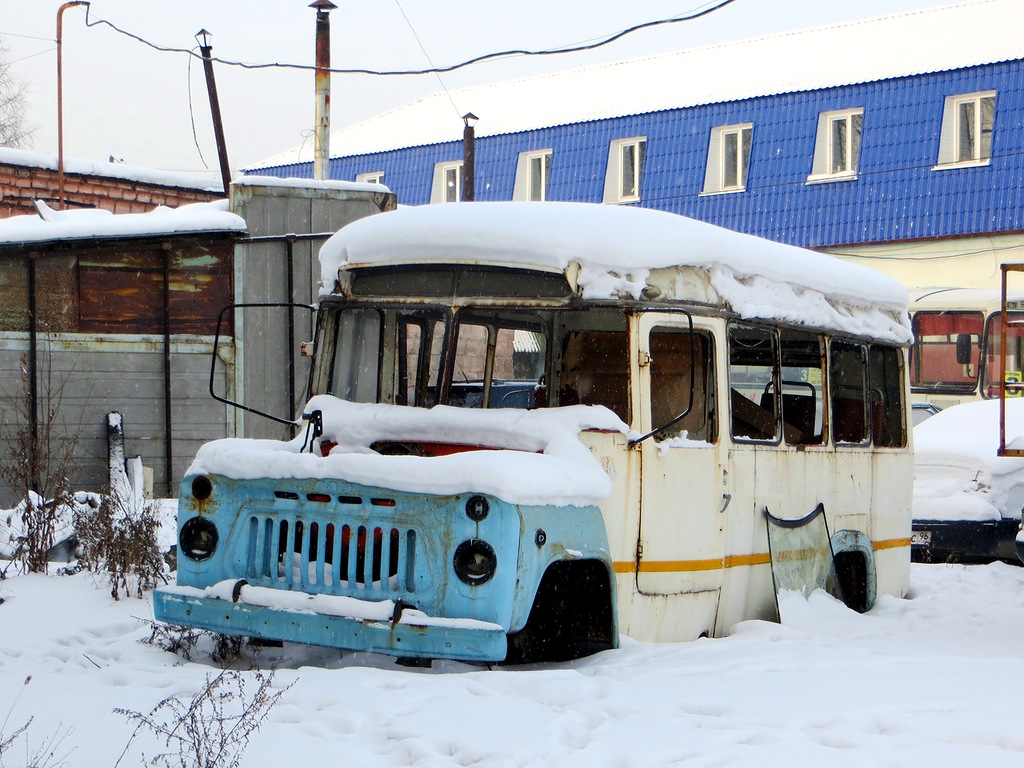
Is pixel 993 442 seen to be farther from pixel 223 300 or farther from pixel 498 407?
pixel 223 300

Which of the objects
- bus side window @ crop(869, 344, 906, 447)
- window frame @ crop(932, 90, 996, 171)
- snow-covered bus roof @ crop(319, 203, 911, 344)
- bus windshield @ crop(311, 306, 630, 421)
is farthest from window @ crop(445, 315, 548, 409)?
window frame @ crop(932, 90, 996, 171)

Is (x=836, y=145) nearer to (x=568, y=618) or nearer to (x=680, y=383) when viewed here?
(x=680, y=383)

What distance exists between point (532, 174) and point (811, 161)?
6909 mm

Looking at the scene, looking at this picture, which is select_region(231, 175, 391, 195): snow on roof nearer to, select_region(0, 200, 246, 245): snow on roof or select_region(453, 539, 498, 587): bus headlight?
select_region(0, 200, 246, 245): snow on roof

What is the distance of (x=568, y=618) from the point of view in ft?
22.4

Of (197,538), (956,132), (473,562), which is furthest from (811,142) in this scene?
(473,562)

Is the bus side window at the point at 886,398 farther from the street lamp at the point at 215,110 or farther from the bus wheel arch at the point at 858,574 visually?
the street lamp at the point at 215,110

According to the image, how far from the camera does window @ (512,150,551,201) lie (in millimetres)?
30953

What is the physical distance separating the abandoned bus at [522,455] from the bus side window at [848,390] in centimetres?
49

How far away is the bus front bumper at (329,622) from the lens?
5.79 m

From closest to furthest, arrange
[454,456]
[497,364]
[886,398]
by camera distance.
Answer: [454,456]
[497,364]
[886,398]

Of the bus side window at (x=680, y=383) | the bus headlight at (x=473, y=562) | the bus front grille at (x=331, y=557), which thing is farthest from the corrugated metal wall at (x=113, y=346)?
the bus headlight at (x=473, y=562)

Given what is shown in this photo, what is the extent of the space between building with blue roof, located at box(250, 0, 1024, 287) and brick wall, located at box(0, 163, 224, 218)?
9.16 m

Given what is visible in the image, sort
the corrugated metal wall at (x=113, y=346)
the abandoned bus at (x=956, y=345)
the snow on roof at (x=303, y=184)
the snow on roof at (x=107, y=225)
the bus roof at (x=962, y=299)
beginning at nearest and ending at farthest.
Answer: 1. the snow on roof at (x=107, y=225)
2. the corrugated metal wall at (x=113, y=346)
3. the snow on roof at (x=303, y=184)
4. the abandoned bus at (x=956, y=345)
5. the bus roof at (x=962, y=299)
